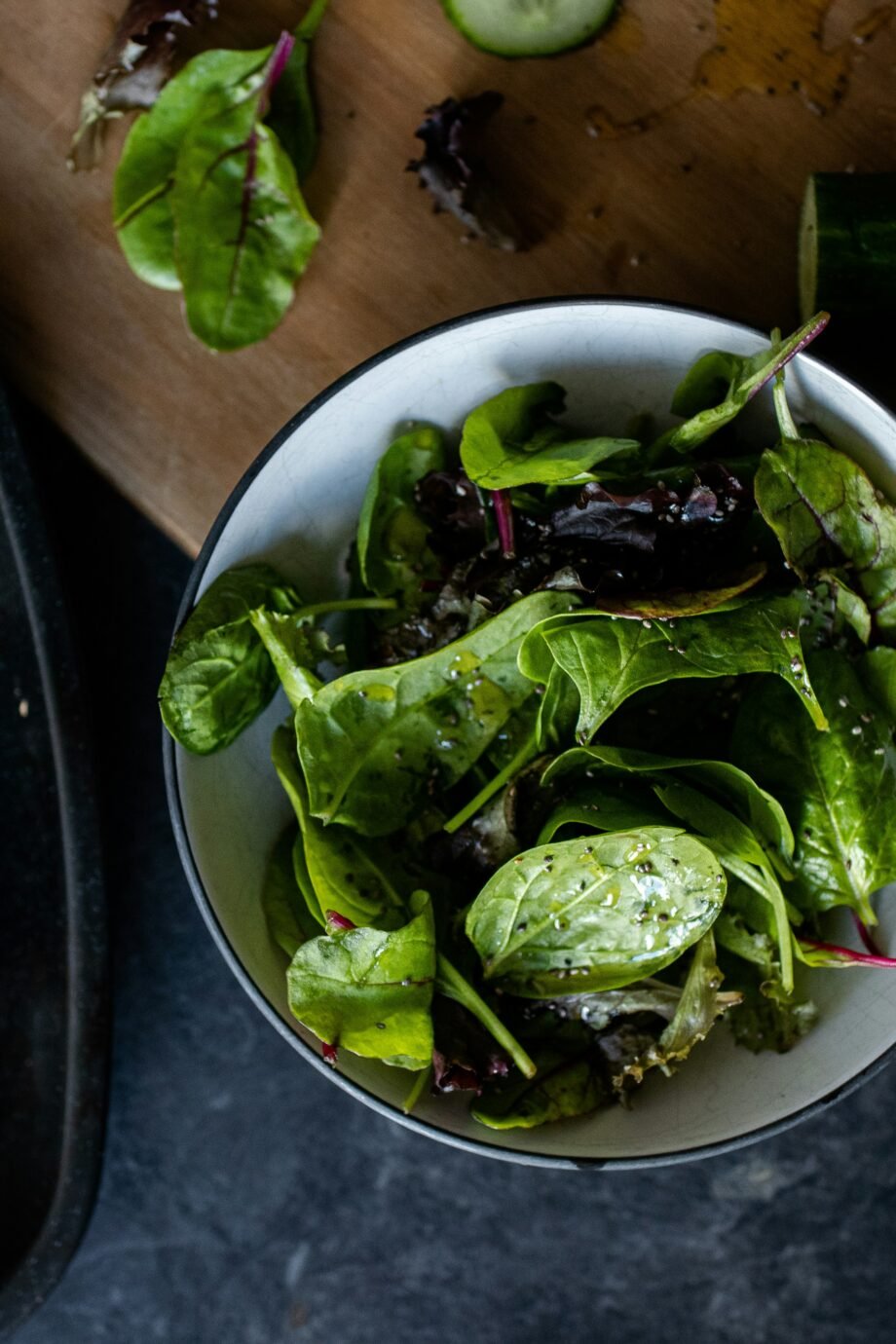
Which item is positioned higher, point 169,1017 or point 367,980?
point 367,980

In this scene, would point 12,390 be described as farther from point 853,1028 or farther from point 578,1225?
point 578,1225

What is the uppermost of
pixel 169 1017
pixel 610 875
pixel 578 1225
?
pixel 610 875

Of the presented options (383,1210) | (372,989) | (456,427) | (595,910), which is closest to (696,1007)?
(595,910)

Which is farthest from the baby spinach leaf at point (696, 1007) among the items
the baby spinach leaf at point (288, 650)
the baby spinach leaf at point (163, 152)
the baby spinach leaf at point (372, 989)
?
the baby spinach leaf at point (163, 152)

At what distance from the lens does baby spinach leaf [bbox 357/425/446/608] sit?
840 millimetres

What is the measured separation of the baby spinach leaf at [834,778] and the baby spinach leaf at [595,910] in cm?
11

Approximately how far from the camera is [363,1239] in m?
1.29

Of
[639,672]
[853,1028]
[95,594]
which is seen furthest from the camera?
[95,594]

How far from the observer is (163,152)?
952mm

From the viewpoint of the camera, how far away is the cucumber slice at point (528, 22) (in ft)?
2.99

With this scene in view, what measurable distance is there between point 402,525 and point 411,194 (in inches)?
12.6

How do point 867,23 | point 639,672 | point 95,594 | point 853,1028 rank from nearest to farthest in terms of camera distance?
point 639,672
point 853,1028
point 867,23
point 95,594

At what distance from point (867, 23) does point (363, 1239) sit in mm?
1291

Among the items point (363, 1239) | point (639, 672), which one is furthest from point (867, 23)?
point (363, 1239)
